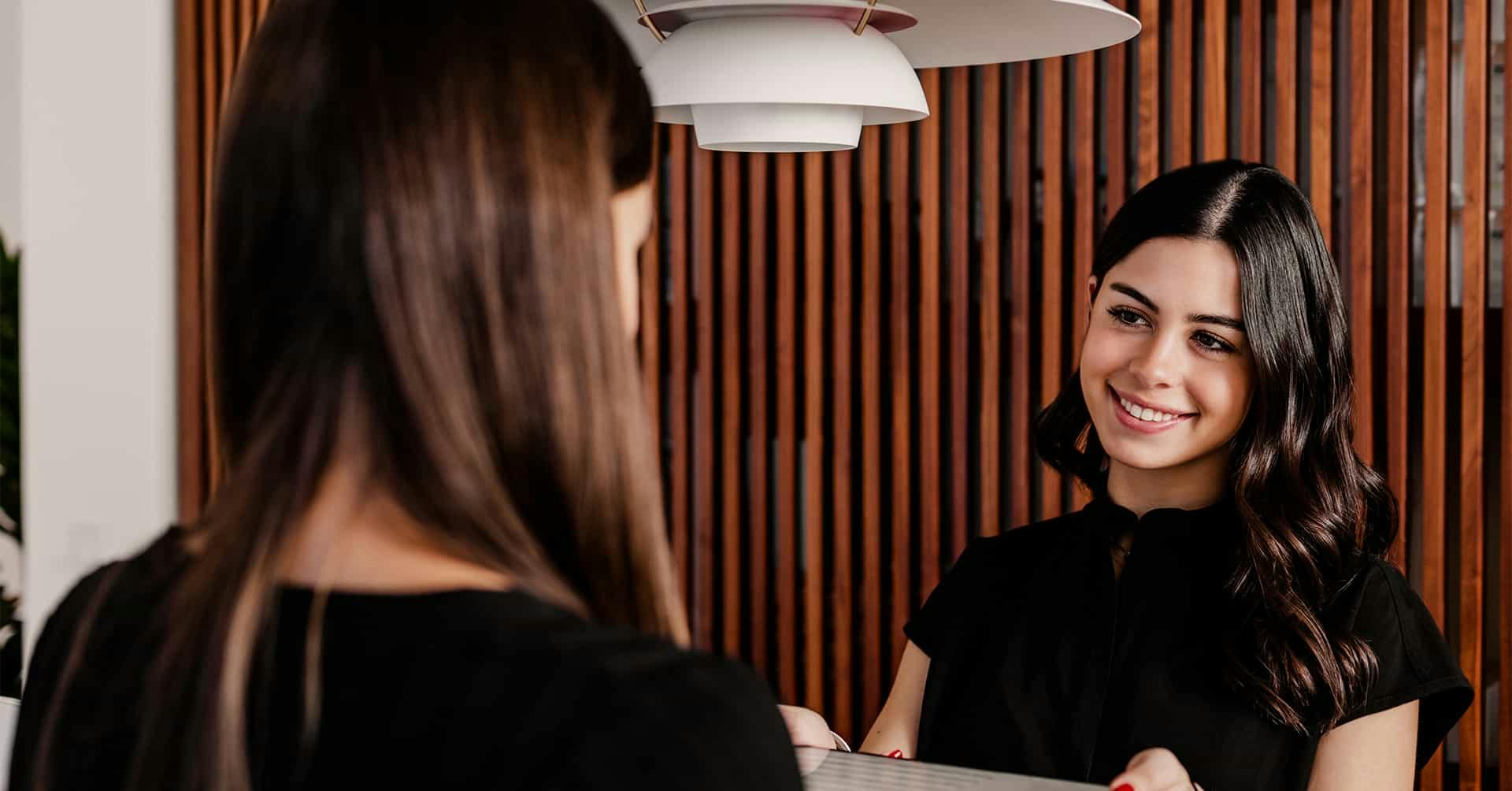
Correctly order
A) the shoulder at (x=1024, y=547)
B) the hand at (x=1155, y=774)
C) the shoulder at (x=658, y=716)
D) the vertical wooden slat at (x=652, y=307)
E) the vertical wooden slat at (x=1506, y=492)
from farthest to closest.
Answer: the vertical wooden slat at (x=652, y=307), the vertical wooden slat at (x=1506, y=492), the shoulder at (x=1024, y=547), the hand at (x=1155, y=774), the shoulder at (x=658, y=716)

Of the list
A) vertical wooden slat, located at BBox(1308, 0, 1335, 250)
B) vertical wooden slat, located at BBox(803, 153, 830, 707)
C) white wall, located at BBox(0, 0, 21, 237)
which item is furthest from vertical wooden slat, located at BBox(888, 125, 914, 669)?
white wall, located at BBox(0, 0, 21, 237)

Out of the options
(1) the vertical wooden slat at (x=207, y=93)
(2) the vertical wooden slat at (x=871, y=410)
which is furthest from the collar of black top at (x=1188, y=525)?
(1) the vertical wooden slat at (x=207, y=93)

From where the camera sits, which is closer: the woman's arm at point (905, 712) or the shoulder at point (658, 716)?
the shoulder at point (658, 716)

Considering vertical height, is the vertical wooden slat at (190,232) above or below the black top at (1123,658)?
above

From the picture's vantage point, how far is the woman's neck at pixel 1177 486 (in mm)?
1660

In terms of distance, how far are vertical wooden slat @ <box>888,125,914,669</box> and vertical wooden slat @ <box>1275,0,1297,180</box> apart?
2.44 ft

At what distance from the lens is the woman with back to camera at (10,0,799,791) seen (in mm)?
572

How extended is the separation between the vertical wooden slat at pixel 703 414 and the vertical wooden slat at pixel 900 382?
42 centimetres

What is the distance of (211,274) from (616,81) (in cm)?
22

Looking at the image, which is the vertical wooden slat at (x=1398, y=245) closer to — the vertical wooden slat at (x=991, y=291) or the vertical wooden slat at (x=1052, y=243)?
the vertical wooden slat at (x=1052, y=243)

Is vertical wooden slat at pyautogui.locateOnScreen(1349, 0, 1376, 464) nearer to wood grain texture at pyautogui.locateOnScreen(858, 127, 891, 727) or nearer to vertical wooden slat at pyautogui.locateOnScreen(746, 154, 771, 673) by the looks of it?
wood grain texture at pyautogui.locateOnScreen(858, 127, 891, 727)

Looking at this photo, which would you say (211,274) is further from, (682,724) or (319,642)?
(682,724)

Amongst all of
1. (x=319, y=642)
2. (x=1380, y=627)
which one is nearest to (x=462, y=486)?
(x=319, y=642)

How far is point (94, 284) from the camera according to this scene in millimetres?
3455
